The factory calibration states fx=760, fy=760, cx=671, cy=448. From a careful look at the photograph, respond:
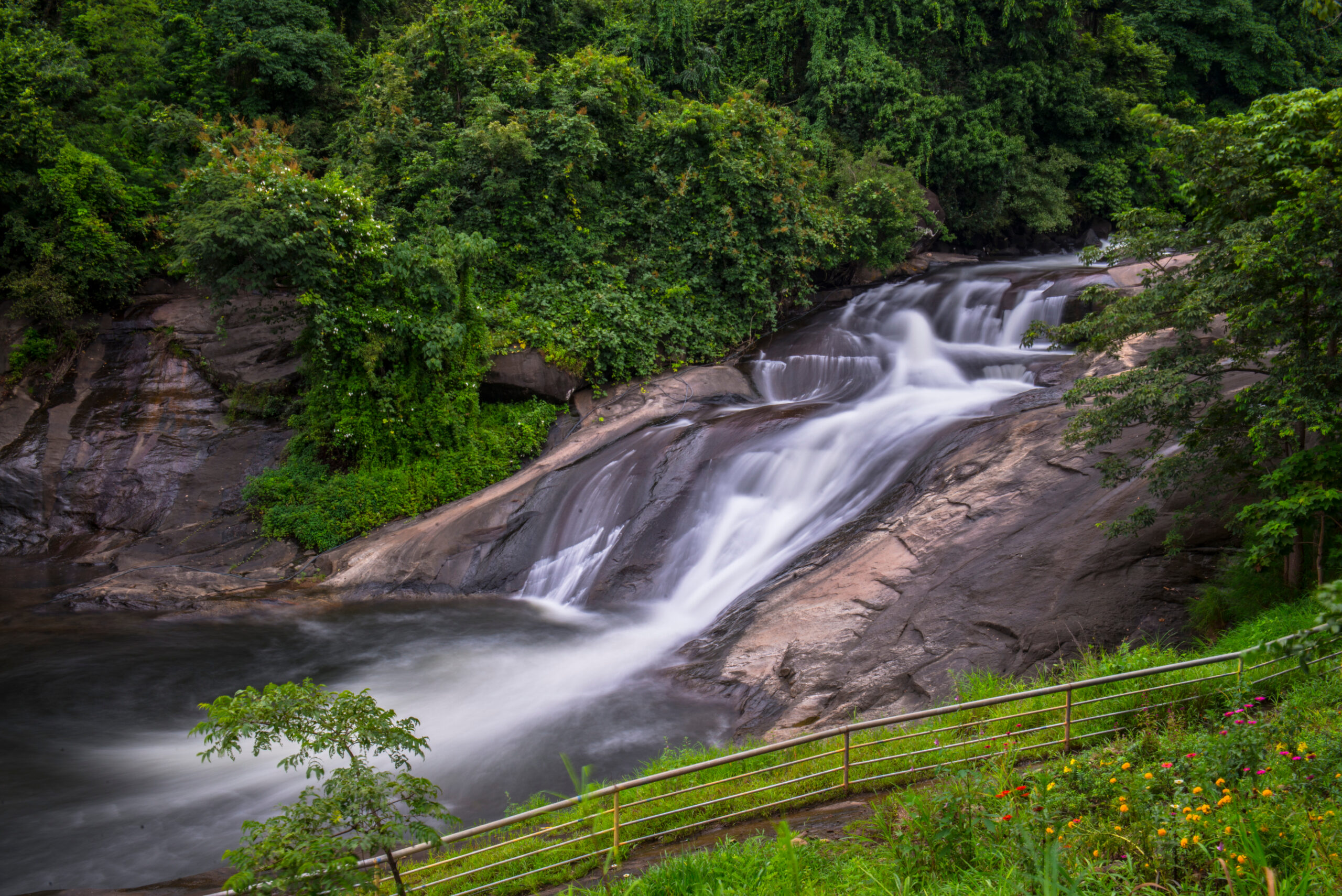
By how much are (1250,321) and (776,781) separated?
19.7 feet

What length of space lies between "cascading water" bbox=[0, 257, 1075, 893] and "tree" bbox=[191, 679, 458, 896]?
13.8ft

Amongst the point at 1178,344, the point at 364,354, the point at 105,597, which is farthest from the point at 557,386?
the point at 1178,344

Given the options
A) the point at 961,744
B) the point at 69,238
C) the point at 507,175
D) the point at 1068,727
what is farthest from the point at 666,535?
the point at 69,238

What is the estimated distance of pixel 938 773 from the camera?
18.1 ft

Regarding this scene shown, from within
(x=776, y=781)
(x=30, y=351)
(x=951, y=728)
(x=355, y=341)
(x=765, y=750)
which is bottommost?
(x=776, y=781)

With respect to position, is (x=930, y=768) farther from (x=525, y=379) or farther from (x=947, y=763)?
(x=525, y=379)

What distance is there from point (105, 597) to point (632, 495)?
949cm

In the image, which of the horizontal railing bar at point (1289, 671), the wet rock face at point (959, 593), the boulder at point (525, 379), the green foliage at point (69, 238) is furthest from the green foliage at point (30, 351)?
the horizontal railing bar at point (1289, 671)

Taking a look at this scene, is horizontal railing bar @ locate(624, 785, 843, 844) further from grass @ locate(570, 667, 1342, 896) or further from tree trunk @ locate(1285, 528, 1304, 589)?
tree trunk @ locate(1285, 528, 1304, 589)

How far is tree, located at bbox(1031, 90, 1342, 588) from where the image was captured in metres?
6.77

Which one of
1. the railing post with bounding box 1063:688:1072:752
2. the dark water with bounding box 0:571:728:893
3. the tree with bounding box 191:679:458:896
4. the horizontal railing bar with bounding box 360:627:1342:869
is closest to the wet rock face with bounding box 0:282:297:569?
the dark water with bounding box 0:571:728:893

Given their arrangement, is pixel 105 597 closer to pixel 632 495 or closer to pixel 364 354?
pixel 364 354

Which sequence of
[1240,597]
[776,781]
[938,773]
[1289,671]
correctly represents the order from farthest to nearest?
[1240,597]
[776,781]
[1289,671]
[938,773]

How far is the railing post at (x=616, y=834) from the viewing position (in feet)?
17.2
